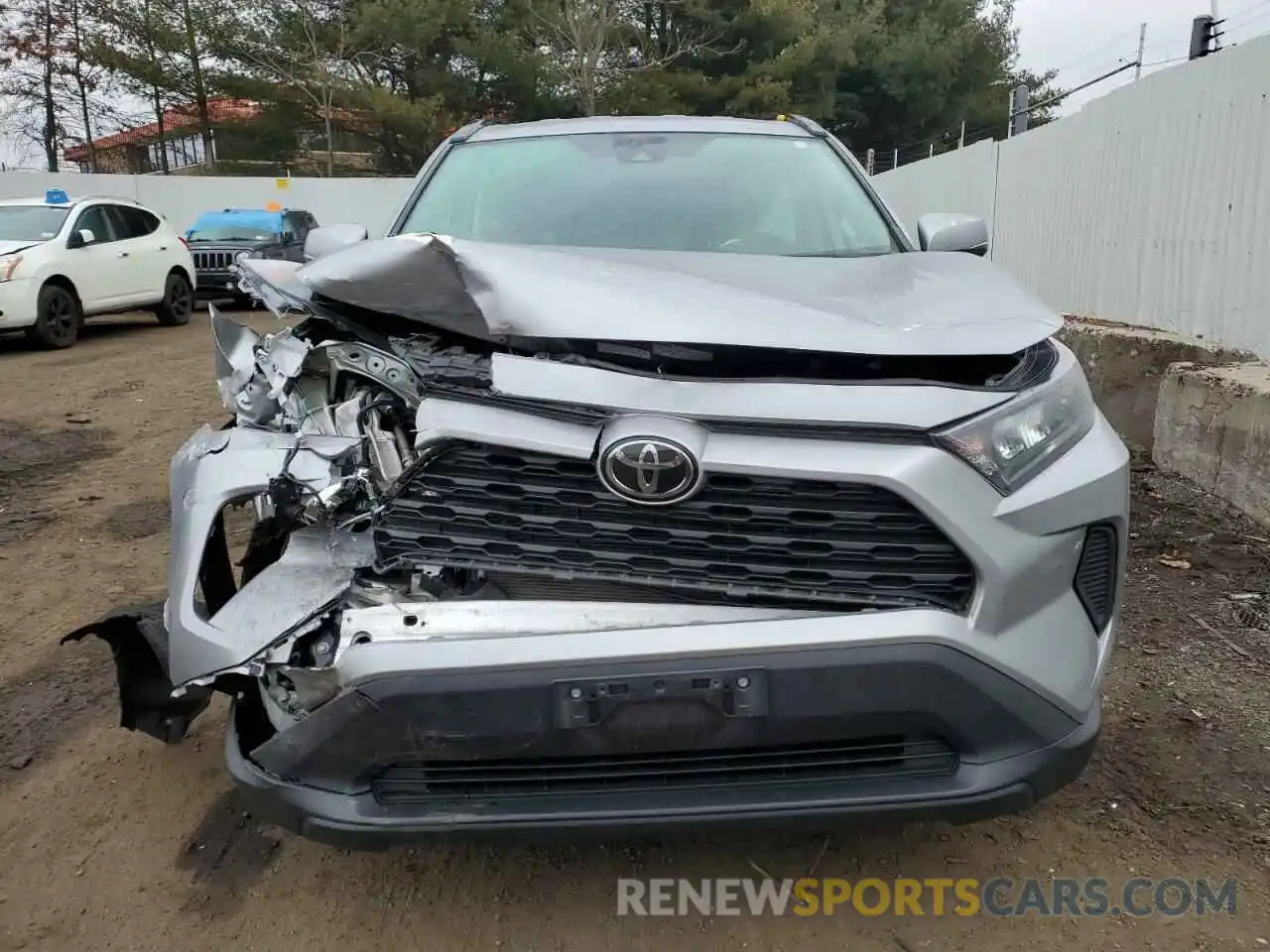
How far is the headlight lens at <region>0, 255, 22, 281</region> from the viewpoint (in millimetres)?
9555

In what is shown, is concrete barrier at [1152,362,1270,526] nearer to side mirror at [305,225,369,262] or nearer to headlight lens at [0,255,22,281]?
side mirror at [305,225,369,262]

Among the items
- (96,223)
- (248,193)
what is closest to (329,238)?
(96,223)

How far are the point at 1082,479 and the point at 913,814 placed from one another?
28.0 inches

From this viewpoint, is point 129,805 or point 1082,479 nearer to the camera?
point 1082,479

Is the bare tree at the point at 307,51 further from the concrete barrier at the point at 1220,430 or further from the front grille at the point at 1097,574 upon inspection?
the front grille at the point at 1097,574

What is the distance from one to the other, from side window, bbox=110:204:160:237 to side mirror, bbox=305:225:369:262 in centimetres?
985

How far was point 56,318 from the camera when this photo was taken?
10.3m

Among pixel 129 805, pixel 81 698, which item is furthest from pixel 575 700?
pixel 81 698

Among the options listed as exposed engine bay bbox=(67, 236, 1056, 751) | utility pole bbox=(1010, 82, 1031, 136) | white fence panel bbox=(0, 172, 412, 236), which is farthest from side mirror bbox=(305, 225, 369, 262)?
white fence panel bbox=(0, 172, 412, 236)

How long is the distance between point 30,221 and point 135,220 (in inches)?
63.6

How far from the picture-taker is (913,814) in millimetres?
1797

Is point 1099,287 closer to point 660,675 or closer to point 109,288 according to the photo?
point 660,675

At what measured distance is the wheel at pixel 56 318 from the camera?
1008 cm

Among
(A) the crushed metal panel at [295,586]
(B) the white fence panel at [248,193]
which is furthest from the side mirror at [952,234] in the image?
(B) the white fence panel at [248,193]
